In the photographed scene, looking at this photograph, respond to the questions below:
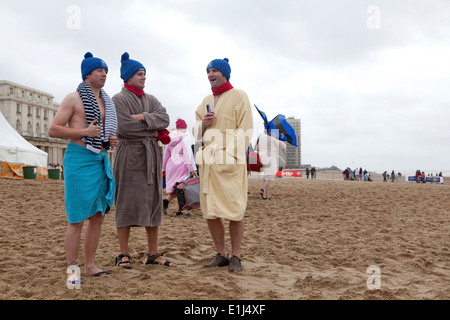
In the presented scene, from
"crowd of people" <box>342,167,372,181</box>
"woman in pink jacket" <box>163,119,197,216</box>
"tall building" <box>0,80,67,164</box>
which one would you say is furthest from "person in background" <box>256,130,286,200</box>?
"tall building" <box>0,80,67,164</box>

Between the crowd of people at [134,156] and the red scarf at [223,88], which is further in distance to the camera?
the red scarf at [223,88]

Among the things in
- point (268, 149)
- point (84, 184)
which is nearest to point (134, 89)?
point (84, 184)

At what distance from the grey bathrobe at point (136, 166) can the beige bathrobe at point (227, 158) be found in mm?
452

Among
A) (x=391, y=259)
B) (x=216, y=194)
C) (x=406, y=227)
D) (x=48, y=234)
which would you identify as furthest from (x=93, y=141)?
(x=406, y=227)

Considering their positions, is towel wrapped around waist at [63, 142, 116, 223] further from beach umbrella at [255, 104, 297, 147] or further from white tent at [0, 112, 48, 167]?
white tent at [0, 112, 48, 167]

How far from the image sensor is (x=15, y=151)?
2075 centimetres

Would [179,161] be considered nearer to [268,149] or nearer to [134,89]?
[268,149]

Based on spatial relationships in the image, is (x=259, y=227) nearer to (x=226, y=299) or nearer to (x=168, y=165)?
(x=168, y=165)

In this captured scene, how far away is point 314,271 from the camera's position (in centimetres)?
357

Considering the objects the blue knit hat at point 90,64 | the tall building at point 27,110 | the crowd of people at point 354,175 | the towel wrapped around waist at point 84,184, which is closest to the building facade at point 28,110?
the tall building at point 27,110

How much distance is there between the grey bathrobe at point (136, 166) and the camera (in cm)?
354

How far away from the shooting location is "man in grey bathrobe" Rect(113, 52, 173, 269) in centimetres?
355

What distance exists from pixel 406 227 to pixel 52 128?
5.41m

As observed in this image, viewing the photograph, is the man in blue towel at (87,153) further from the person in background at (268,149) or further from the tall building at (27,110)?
the tall building at (27,110)
